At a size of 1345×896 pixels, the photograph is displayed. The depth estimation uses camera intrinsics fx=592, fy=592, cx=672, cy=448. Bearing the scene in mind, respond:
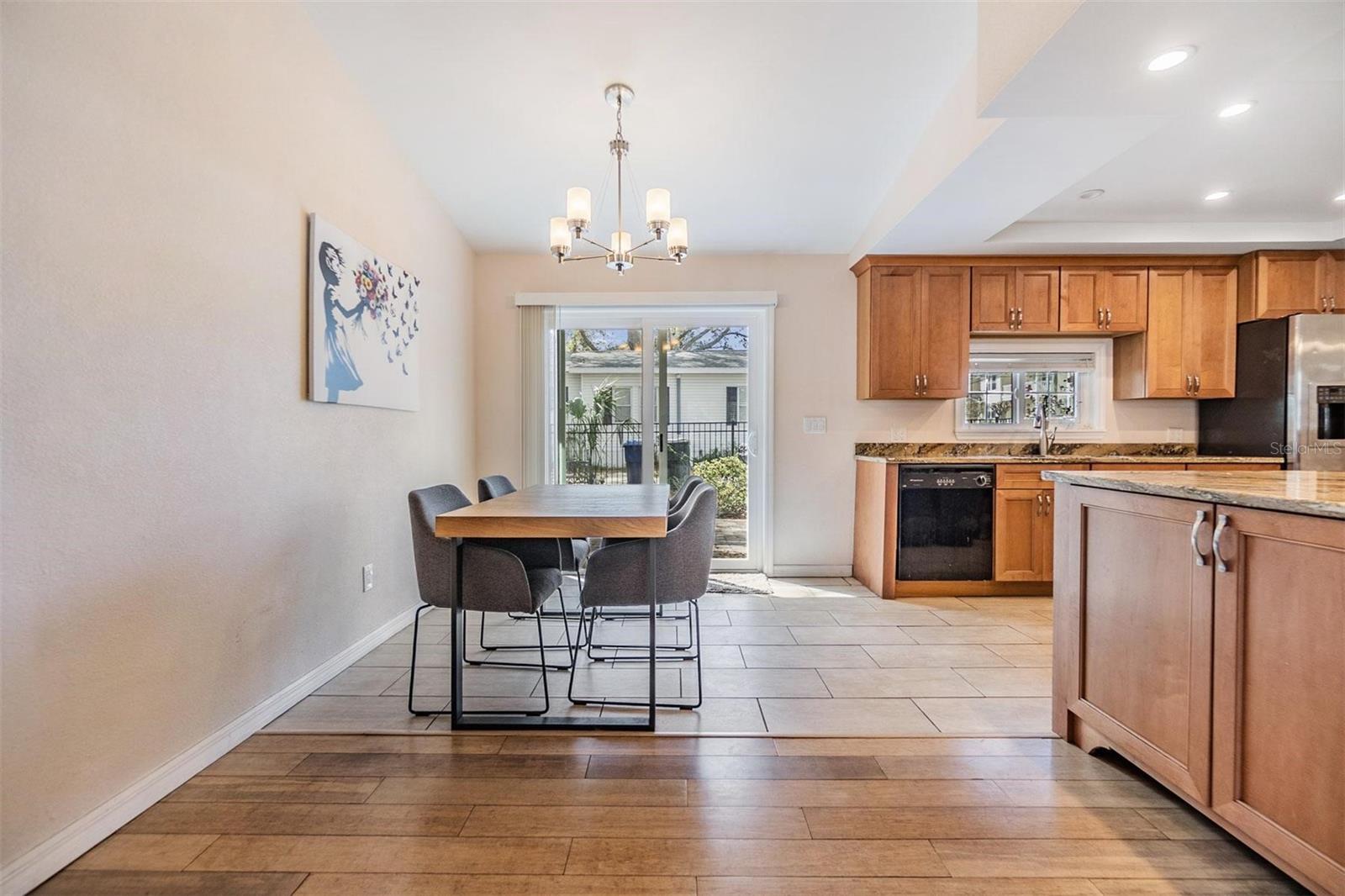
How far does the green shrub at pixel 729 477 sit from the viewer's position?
15.1 feet

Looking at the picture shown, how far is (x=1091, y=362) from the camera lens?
170 inches

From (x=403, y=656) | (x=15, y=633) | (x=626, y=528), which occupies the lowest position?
(x=403, y=656)

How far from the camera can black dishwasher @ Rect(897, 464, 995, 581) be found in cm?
384

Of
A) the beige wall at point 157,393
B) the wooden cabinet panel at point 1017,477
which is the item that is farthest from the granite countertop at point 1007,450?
the beige wall at point 157,393

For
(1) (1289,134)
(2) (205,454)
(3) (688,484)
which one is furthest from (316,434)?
(1) (1289,134)

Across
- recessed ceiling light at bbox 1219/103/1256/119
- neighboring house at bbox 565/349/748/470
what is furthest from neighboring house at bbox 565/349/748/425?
recessed ceiling light at bbox 1219/103/1256/119

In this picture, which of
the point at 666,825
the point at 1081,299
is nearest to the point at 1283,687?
the point at 666,825

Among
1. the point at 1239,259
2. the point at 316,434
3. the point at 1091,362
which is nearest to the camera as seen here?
the point at 316,434

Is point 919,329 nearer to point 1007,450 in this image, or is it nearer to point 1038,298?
point 1038,298

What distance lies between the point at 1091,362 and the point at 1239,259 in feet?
3.35

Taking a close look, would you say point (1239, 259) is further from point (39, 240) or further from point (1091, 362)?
point (39, 240)

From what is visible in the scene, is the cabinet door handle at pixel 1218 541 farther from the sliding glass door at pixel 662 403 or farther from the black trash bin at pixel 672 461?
the black trash bin at pixel 672 461

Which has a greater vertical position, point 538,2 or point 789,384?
point 538,2

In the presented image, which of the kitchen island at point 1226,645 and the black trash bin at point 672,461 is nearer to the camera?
the kitchen island at point 1226,645
